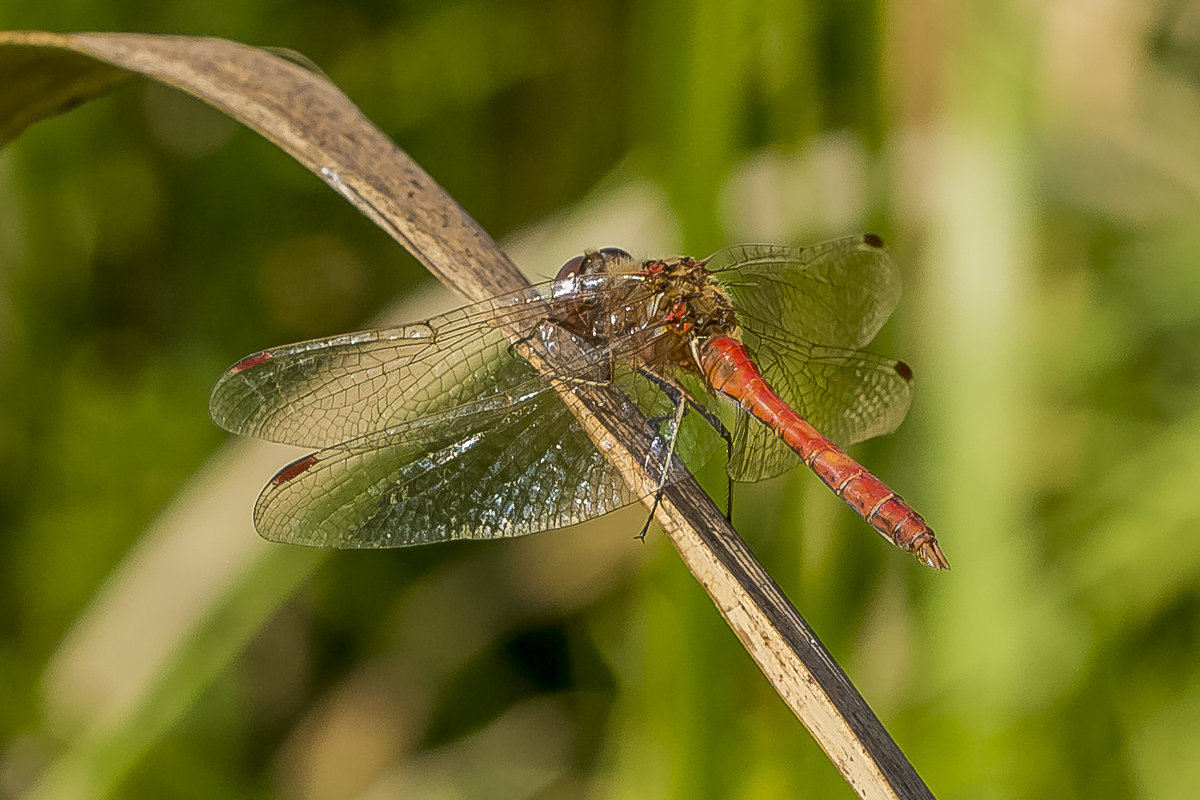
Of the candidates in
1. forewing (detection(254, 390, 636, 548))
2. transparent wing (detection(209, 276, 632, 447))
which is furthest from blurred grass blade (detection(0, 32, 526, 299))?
forewing (detection(254, 390, 636, 548))

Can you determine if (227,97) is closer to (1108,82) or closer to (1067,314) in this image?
(1067,314)

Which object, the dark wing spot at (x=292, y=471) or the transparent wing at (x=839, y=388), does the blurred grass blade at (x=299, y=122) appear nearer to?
the dark wing spot at (x=292, y=471)

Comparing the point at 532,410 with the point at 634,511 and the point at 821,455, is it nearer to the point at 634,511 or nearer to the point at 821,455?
the point at 821,455

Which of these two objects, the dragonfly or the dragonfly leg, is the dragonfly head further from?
the dragonfly leg

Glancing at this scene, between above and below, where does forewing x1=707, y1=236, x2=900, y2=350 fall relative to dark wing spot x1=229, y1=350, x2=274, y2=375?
below

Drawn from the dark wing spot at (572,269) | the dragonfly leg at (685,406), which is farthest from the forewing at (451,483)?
the dark wing spot at (572,269)

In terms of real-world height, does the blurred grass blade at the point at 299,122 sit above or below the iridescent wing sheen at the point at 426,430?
above
